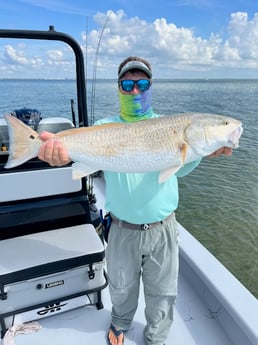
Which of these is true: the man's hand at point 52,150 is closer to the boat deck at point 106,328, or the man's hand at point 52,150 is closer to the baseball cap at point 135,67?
the baseball cap at point 135,67

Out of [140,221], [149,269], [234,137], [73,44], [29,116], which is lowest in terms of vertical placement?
[149,269]

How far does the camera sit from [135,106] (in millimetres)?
2037

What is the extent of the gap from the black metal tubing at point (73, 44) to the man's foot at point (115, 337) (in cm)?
182

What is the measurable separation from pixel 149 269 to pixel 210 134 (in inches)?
39.9

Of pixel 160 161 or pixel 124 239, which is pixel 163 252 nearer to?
pixel 124 239

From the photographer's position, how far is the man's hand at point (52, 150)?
5.98 ft

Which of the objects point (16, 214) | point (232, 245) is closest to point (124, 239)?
point (16, 214)

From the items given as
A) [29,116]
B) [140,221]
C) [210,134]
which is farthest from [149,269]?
[29,116]

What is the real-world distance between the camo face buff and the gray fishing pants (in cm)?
73

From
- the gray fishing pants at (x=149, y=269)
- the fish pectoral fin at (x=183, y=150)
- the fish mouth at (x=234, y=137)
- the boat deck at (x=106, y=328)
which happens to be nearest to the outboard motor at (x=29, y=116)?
the gray fishing pants at (x=149, y=269)

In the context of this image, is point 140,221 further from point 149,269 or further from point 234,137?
point 234,137

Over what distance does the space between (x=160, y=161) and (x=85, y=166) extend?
0.48 metres

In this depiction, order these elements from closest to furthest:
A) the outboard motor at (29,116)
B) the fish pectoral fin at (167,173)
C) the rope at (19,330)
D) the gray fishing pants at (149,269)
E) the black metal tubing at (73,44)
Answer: the fish pectoral fin at (167,173)
the gray fishing pants at (149,269)
the rope at (19,330)
the black metal tubing at (73,44)
the outboard motor at (29,116)

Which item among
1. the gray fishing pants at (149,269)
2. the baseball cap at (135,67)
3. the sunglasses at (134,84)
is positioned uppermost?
the baseball cap at (135,67)
